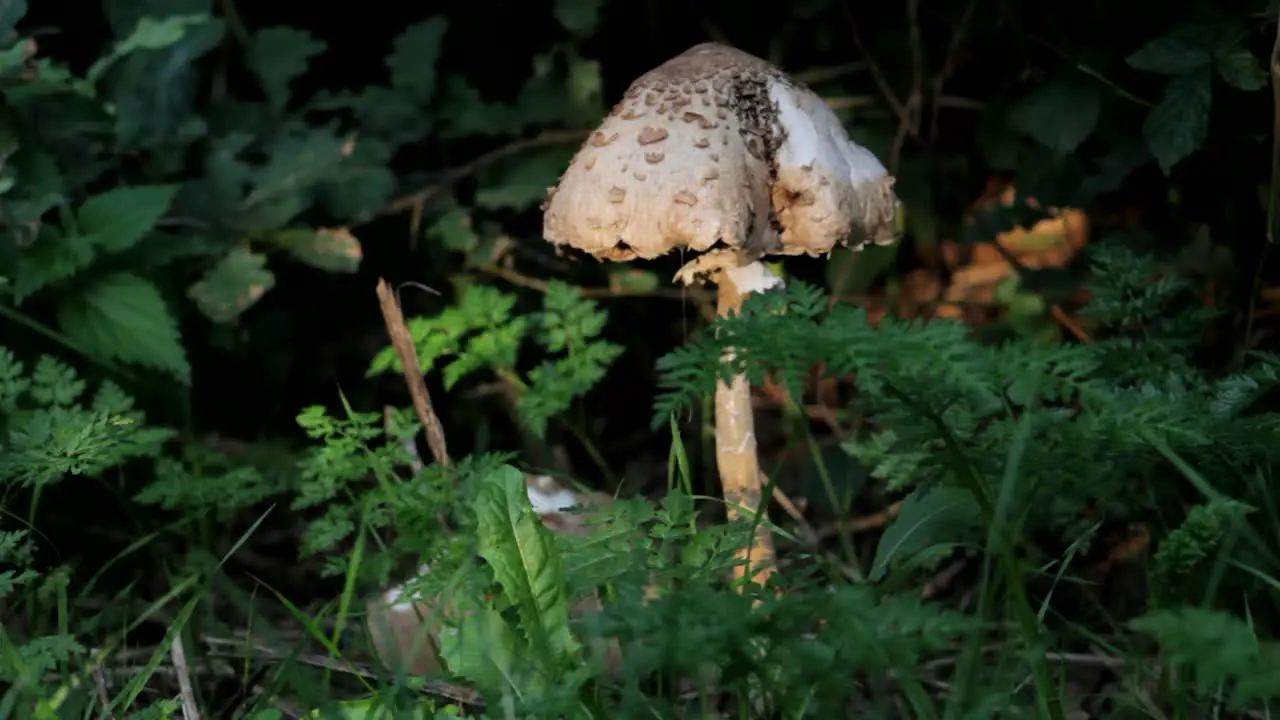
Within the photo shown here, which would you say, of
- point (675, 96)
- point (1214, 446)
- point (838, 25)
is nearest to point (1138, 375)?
point (1214, 446)

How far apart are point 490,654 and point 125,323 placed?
115cm

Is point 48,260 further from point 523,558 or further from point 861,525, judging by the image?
point 861,525

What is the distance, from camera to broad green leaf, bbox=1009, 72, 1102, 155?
238cm

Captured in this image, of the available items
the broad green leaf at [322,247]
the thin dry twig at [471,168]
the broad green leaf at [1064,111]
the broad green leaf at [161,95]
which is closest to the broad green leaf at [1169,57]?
the broad green leaf at [1064,111]

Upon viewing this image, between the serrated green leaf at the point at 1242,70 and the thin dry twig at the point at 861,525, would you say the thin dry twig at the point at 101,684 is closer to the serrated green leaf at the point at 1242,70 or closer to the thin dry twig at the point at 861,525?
the thin dry twig at the point at 861,525

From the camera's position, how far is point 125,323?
7.42 ft

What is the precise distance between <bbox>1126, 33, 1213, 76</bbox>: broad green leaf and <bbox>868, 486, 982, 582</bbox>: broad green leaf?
89cm

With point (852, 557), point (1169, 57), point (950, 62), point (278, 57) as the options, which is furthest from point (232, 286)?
point (1169, 57)

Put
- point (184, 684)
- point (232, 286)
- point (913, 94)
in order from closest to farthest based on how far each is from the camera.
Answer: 1. point (184, 684)
2. point (232, 286)
3. point (913, 94)

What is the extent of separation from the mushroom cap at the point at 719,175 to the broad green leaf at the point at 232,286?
0.79m

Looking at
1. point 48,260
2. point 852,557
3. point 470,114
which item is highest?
point 470,114

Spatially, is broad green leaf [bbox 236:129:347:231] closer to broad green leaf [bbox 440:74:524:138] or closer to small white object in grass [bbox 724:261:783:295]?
broad green leaf [bbox 440:74:524:138]

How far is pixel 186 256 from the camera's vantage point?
2.56m

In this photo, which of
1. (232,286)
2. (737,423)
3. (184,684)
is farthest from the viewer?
(232,286)
